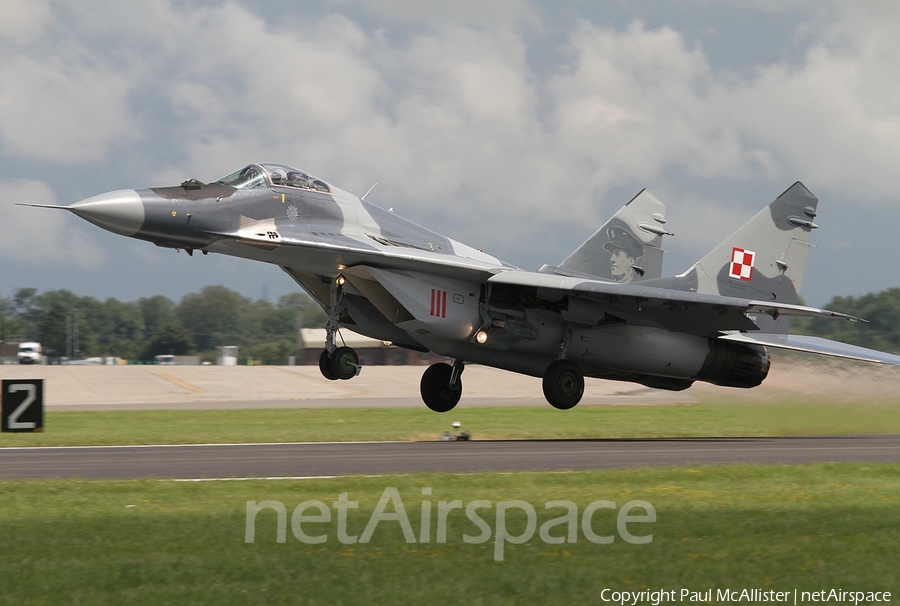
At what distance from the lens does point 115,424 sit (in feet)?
88.4

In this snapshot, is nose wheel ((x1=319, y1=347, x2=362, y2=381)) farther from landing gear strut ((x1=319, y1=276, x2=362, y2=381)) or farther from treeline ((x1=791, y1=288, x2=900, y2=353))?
treeline ((x1=791, y1=288, x2=900, y2=353))

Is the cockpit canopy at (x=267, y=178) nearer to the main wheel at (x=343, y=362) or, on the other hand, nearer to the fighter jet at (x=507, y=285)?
the fighter jet at (x=507, y=285)

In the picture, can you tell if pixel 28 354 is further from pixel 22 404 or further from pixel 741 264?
pixel 741 264

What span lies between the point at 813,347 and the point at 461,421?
10531 millimetres

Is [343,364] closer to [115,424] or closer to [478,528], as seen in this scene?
[478,528]

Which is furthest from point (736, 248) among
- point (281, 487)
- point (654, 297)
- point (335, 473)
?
point (281, 487)

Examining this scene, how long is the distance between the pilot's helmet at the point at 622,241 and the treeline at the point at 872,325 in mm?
9987

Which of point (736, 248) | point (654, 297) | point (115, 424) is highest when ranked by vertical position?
point (736, 248)

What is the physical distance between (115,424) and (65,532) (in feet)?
60.3

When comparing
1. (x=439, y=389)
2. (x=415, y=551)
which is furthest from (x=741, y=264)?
(x=415, y=551)

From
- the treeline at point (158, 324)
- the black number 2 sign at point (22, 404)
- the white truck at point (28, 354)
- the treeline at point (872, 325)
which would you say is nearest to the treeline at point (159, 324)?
the treeline at point (158, 324)

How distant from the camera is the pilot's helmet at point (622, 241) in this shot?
22.5 metres

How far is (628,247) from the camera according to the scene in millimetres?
22594

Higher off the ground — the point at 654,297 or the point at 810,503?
the point at 654,297
